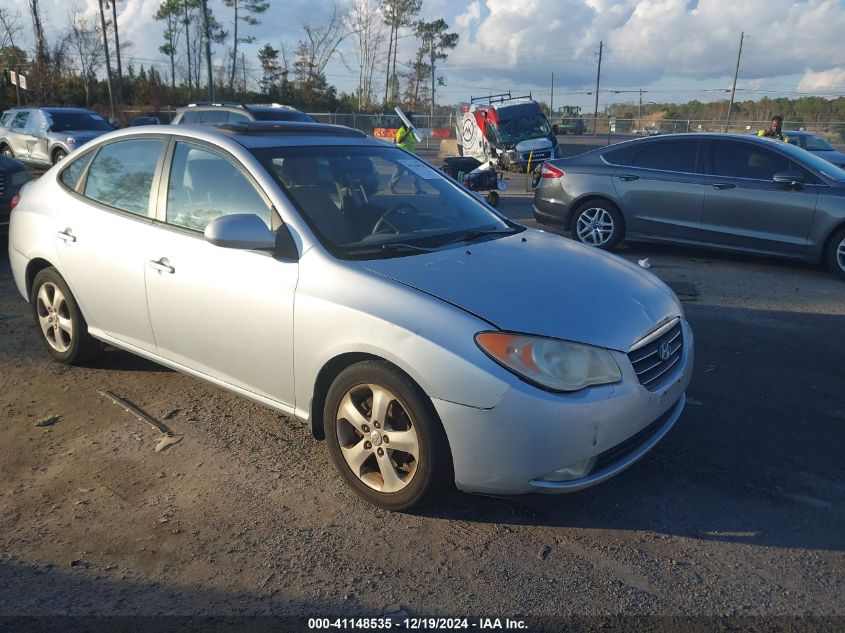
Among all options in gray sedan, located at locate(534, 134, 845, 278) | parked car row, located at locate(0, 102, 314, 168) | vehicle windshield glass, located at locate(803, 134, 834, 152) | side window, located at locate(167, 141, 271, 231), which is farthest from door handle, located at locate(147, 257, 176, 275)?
vehicle windshield glass, located at locate(803, 134, 834, 152)

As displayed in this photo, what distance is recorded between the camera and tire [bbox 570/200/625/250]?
365 inches

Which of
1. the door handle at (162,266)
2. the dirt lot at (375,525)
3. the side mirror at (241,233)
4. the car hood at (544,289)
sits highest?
the side mirror at (241,233)

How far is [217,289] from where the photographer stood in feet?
12.4

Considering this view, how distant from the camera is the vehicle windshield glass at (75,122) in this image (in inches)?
728

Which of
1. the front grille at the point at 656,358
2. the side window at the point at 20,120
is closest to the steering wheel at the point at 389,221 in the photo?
the front grille at the point at 656,358

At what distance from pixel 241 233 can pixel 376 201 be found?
3.10 ft

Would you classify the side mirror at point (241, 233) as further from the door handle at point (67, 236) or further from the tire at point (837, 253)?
the tire at point (837, 253)

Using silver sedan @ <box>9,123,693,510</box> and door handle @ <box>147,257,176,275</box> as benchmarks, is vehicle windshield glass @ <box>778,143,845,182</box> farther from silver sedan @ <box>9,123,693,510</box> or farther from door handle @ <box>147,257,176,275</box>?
door handle @ <box>147,257,176,275</box>

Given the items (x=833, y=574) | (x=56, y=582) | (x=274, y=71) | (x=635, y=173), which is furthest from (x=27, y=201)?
(x=274, y=71)

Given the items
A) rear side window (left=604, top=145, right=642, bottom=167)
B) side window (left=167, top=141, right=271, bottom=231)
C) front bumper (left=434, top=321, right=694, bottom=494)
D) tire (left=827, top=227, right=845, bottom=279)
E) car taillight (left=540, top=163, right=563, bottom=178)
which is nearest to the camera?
front bumper (left=434, top=321, right=694, bottom=494)

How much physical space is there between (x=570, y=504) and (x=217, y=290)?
2083 millimetres

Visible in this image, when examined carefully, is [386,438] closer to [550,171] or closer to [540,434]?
[540,434]

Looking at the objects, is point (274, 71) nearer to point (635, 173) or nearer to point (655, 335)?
point (635, 173)

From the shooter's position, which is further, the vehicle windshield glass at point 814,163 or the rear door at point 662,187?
the rear door at point 662,187
